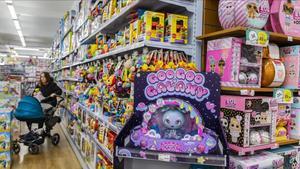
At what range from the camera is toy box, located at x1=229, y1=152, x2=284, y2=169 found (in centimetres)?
165

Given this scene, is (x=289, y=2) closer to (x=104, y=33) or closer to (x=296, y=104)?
(x=296, y=104)

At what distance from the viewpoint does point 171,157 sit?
126 cm

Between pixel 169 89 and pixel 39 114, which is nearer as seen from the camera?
pixel 169 89

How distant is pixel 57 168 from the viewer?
12.9ft

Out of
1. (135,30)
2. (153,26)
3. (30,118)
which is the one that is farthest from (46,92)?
(153,26)

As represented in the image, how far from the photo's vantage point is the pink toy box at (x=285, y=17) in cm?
196

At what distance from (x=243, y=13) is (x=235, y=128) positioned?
0.75 meters

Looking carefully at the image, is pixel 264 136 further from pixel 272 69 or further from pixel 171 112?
pixel 171 112

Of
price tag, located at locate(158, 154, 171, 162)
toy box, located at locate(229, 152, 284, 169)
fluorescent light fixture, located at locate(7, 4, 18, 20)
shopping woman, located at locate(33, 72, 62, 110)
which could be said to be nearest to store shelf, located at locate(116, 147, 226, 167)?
price tag, located at locate(158, 154, 171, 162)

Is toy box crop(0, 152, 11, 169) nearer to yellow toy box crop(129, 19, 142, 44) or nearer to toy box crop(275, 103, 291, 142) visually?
yellow toy box crop(129, 19, 142, 44)

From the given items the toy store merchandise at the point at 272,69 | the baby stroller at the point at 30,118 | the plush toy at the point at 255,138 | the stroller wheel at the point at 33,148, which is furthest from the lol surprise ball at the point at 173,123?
the stroller wheel at the point at 33,148

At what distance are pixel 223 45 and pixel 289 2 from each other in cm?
75

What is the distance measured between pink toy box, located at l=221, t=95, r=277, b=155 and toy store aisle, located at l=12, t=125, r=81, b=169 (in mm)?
2961

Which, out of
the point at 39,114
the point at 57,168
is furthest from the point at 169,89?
the point at 39,114
